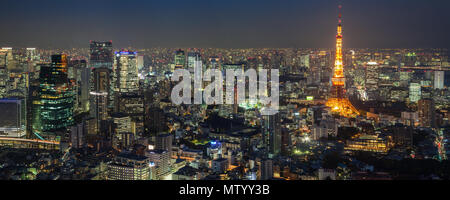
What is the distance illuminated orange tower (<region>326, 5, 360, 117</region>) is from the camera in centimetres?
1034

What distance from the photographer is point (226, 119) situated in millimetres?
9891

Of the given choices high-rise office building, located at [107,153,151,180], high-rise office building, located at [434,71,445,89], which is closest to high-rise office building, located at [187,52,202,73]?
high-rise office building, located at [434,71,445,89]

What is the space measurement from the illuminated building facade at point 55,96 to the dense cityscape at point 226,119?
0.03m

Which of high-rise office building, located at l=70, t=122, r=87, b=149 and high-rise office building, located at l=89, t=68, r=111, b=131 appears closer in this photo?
high-rise office building, located at l=70, t=122, r=87, b=149

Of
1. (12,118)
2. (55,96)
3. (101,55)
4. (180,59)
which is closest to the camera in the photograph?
(12,118)

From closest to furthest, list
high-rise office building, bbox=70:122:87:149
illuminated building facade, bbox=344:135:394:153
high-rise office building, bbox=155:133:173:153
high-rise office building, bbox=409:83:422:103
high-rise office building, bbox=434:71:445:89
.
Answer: illuminated building facade, bbox=344:135:394:153
high-rise office building, bbox=155:133:173:153
high-rise office building, bbox=70:122:87:149
high-rise office building, bbox=434:71:445:89
high-rise office building, bbox=409:83:422:103

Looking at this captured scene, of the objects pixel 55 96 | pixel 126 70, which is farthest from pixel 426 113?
pixel 126 70

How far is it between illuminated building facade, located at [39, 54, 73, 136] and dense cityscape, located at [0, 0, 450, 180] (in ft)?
0.11

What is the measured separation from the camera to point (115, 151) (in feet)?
23.0

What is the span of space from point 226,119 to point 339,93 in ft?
12.2

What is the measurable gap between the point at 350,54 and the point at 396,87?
7.76 feet

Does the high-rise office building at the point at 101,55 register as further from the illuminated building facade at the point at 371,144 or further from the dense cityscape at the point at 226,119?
the illuminated building facade at the point at 371,144

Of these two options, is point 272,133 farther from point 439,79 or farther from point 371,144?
point 439,79

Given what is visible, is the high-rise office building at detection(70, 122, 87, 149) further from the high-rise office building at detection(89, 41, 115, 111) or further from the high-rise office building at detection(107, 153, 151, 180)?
the high-rise office building at detection(89, 41, 115, 111)
